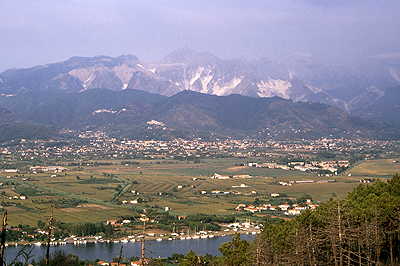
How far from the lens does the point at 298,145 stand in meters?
162

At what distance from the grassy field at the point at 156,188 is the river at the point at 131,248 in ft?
26.4

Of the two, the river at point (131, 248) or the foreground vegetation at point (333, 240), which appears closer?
the foreground vegetation at point (333, 240)

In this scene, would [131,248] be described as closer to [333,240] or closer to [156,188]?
[333,240]

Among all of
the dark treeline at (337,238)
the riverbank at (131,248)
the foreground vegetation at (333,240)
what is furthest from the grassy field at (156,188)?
the dark treeline at (337,238)

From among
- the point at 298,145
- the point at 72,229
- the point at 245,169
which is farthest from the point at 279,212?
the point at 298,145

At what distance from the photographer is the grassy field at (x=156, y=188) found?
57062 millimetres

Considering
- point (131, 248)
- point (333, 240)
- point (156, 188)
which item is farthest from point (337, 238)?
point (156, 188)

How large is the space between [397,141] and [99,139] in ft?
317

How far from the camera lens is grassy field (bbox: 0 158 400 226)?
5706 cm

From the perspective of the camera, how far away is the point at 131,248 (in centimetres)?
4194

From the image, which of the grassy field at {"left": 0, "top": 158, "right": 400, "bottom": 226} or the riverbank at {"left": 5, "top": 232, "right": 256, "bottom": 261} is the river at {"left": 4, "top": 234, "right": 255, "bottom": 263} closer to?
the riverbank at {"left": 5, "top": 232, "right": 256, "bottom": 261}

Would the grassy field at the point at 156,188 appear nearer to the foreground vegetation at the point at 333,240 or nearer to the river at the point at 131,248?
the river at the point at 131,248

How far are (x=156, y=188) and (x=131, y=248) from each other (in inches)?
1247

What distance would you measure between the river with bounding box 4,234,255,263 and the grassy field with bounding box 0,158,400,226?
805cm
